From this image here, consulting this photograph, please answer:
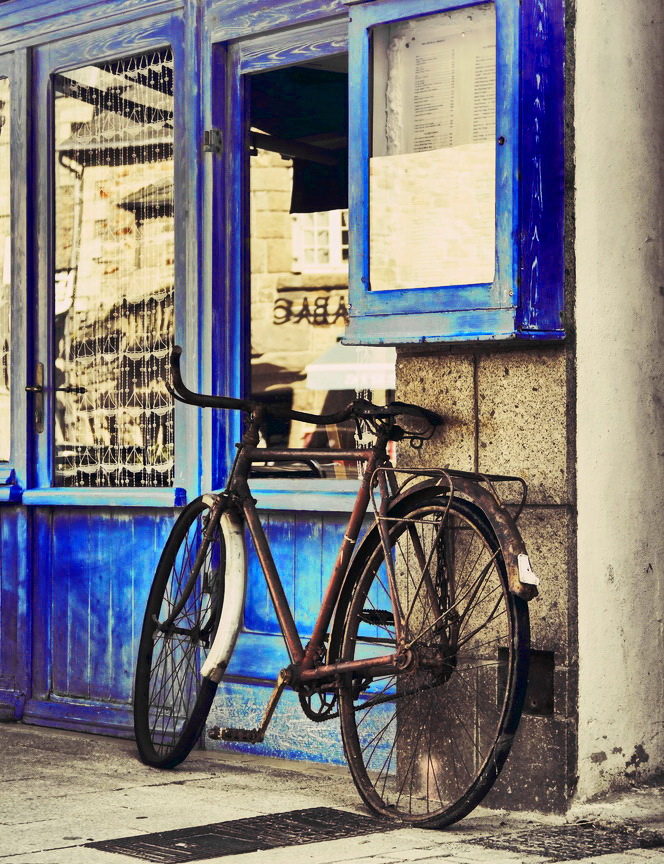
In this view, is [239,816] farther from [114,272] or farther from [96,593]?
[114,272]

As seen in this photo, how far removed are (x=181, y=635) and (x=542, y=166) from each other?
226 cm

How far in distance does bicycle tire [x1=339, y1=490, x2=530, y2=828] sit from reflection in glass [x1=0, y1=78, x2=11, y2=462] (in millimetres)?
2746

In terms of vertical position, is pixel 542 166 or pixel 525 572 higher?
pixel 542 166

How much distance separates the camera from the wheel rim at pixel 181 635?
5.70m

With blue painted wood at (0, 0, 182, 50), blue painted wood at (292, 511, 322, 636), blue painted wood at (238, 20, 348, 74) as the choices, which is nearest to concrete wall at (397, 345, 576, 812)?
blue painted wood at (292, 511, 322, 636)

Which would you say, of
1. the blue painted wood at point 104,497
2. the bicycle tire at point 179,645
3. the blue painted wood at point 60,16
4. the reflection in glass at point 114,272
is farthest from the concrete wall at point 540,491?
the blue painted wood at point 60,16

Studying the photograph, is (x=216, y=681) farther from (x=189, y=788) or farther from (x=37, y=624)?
(x=37, y=624)

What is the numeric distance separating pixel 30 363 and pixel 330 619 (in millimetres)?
2698

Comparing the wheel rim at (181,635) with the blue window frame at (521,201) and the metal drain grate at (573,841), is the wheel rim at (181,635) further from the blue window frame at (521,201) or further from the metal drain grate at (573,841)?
A: the metal drain grate at (573,841)

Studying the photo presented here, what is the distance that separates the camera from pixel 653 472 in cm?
502

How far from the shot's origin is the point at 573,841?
4621 mm

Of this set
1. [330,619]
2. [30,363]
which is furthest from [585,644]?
[30,363]

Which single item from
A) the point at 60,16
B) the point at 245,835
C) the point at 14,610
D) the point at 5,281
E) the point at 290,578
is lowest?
the point at 245,835

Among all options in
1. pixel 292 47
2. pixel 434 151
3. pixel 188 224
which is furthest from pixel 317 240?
pixel 434 151
